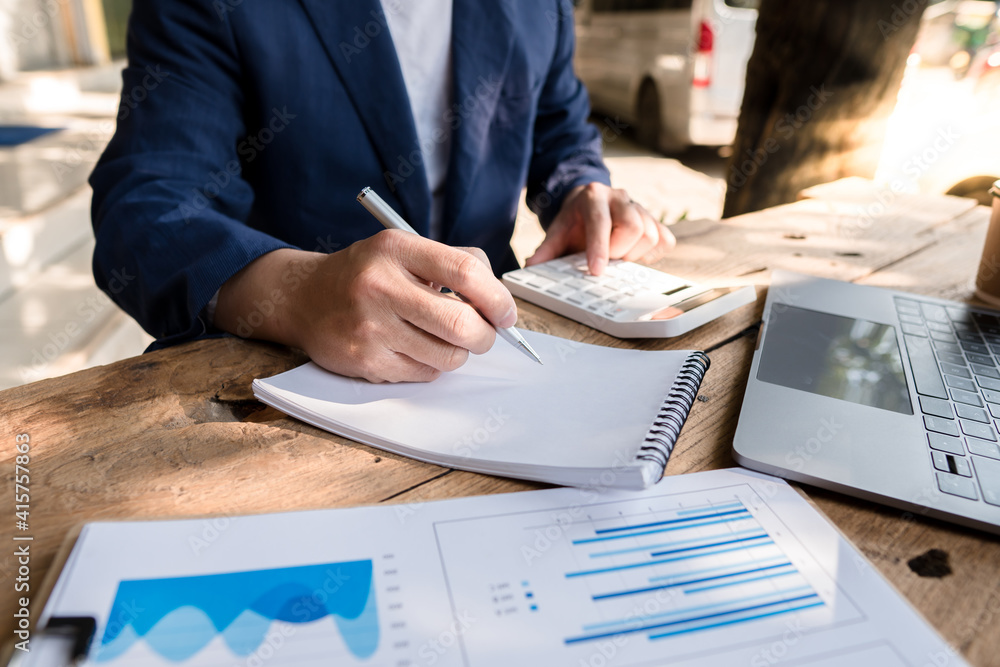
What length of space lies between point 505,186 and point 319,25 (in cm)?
47

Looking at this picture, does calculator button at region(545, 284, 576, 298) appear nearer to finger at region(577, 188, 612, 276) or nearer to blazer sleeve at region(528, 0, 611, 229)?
finger at region(577, 188, 612, 276)

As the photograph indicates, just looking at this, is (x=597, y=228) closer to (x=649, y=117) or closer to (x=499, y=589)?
(x=499, y=589)

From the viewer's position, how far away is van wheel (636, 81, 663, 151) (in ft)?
17.8

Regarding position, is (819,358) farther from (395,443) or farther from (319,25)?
(319,25)

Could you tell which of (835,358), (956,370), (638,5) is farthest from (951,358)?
(638,5)

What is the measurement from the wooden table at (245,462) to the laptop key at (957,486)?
0.09 feet

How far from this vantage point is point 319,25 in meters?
0.96

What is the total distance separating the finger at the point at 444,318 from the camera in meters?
0.60

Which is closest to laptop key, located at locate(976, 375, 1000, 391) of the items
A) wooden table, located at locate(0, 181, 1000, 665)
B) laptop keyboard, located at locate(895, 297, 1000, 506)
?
laptop keyboard, located at locate(895, 297, 1000, 506)

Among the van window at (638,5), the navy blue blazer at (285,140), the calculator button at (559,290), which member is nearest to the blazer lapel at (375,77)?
the navy blue blazer at (285,140)

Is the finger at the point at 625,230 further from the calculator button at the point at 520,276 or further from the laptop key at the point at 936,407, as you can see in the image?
the laptop key at the point at 936,407

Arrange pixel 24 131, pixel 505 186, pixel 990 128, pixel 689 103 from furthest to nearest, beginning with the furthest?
pixel 689 103 < pixel 24 131 < pixel 990 128 < pixel 505 186

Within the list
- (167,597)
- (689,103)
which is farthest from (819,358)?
(689,103)

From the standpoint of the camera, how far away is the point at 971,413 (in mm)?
590
